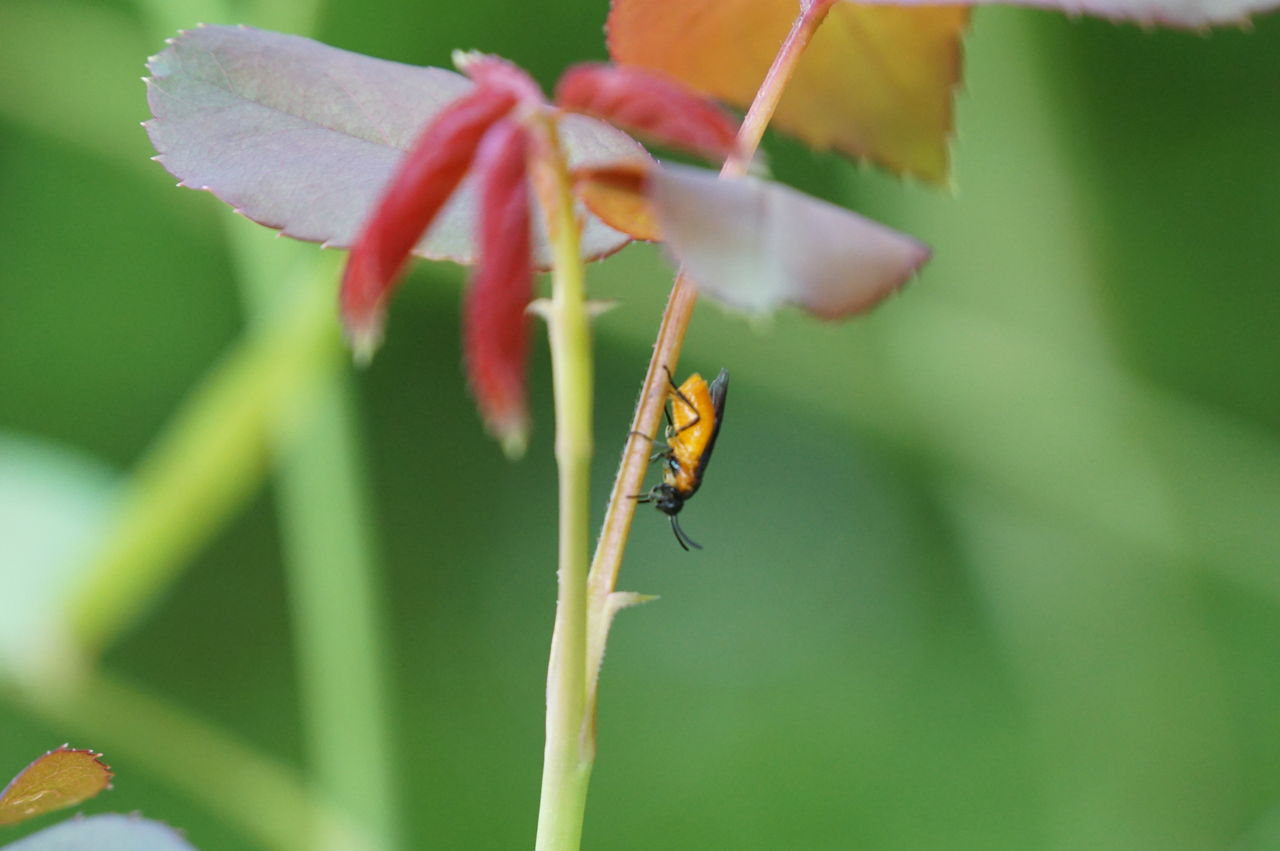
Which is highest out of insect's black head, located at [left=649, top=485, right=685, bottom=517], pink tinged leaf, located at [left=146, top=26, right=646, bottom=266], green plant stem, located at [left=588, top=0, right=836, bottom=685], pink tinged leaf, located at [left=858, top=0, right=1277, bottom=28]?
pink tinged leaf, located at [left=858, top=0, right=1277, bottom=28]

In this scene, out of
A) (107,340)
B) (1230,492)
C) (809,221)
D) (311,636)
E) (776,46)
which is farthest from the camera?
(107,340)

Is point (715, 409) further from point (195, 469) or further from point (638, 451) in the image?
point (195, 469)

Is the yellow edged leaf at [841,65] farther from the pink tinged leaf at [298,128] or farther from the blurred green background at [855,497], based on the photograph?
the blurred green background at [855,497]

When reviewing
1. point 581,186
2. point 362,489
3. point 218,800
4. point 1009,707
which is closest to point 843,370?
point 1009,707

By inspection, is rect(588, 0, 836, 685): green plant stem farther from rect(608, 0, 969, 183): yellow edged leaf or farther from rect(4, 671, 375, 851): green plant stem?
rect(4, 671, 375, 851): green plant stem

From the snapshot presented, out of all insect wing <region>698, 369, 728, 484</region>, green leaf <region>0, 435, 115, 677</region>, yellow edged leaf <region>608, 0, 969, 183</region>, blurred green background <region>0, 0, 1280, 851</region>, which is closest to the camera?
yellow edged leaf <region>608, 0, 969, 183</region>

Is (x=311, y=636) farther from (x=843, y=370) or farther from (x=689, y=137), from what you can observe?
(x=689, y=137)

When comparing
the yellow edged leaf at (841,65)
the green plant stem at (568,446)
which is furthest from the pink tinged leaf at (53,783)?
the yellow edged leaf at (841,65)

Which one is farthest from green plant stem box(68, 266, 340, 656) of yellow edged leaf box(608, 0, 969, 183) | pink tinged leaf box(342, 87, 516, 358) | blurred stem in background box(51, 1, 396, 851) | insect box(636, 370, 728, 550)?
pink tinged leaf box(342, 87, 516, 358)
